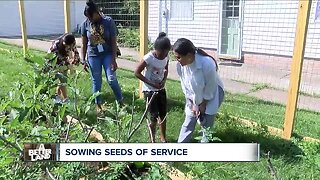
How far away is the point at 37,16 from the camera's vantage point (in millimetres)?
21266

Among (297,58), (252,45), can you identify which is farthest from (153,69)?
(252,45)

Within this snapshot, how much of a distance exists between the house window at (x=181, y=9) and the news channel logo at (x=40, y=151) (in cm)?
1025

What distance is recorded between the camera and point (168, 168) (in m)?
2.36

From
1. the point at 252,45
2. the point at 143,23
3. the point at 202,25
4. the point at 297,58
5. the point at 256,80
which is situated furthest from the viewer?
the point at 202,25

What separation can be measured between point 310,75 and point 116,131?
611 centimetres

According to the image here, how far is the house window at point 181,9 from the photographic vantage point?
39.0ft

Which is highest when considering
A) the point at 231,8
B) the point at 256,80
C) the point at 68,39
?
the point at 231,8

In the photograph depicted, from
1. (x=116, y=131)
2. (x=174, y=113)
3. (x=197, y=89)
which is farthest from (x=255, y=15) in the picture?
(x=116, y=131)

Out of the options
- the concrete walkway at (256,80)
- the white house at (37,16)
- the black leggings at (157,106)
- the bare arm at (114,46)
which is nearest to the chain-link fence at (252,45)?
the concrete walkway at (256,80)

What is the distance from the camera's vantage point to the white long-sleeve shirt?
131 inches

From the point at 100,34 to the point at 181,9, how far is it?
300 inches

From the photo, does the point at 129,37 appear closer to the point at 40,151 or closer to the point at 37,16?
the point at 40,151

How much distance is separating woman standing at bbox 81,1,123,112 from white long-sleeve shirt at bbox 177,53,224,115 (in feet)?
5.74

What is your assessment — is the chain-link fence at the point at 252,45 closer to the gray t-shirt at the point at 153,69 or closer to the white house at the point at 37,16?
the gray t-shirt at the point at 153,69
